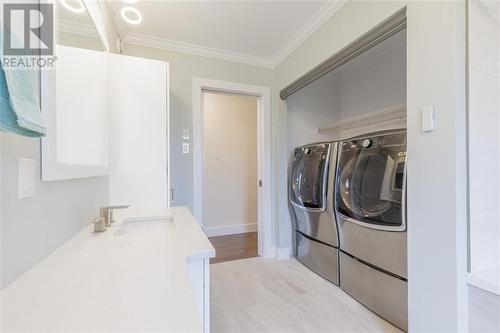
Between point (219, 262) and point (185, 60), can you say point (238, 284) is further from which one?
point (185, 60)

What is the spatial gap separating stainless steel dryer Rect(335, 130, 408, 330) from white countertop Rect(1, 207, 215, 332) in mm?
1348

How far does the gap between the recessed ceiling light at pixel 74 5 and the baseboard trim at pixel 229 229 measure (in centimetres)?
326

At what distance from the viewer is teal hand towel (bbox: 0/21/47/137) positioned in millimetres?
489

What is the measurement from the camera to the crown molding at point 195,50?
2393 mm

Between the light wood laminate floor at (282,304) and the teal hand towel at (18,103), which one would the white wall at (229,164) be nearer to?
the light wood laminate floor at (282,304)

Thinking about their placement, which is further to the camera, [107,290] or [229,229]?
[229,229]

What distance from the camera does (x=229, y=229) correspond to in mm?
4027

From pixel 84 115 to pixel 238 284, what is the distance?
1.89m

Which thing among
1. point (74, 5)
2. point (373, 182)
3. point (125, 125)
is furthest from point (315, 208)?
point (74, 5)

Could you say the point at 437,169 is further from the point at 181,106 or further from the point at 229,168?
the point at 229,168

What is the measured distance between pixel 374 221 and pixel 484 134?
0.86 m

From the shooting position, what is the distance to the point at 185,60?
2604mm

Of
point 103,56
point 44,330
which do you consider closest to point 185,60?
point 103,56

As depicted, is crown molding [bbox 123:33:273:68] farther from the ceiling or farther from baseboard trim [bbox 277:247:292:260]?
baseboard trim [bbox 277:247:292:260]
